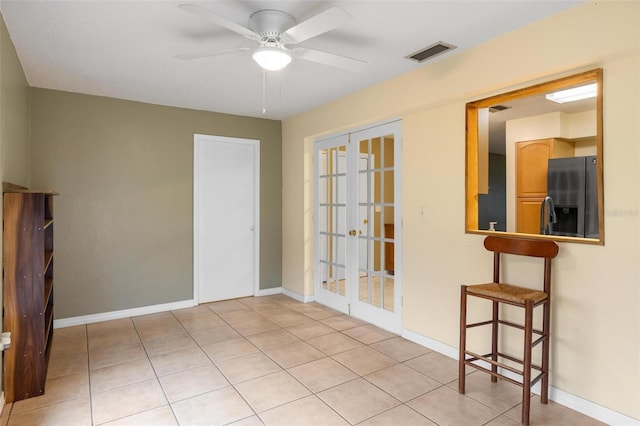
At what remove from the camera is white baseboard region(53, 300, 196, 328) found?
12.5ft

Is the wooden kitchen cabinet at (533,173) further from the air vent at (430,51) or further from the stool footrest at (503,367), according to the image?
the stool footrest at (503,367)

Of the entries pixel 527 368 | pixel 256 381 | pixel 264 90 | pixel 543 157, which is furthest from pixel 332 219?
pixel 543 157

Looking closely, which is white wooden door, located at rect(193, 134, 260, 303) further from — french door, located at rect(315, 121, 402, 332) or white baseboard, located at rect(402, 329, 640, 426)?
white baseboard, located at rect(402, 329, 640, 426)

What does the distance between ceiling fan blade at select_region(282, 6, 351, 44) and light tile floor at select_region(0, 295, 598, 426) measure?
222 cm

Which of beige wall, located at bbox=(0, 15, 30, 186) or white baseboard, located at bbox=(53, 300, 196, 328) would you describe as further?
white baseboard, located at bbox=(53, 300, 196, 328)

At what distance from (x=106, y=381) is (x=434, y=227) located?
110 inches

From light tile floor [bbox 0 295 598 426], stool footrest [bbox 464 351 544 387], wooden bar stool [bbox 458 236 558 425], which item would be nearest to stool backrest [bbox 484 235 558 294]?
wooden bar stool [bbox 458 236 558 425]

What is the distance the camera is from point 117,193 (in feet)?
13.3

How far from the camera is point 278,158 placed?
518 centimetres

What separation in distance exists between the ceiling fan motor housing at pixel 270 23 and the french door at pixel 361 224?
1.61 m

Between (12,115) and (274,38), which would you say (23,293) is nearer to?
(12,115)

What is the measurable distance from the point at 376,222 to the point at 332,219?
0.78 meters

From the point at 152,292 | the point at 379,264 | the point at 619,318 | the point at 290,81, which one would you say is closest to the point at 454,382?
the point at 619,318

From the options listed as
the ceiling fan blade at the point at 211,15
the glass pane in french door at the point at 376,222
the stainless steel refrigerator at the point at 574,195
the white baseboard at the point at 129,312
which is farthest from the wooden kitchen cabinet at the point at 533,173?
the ceiling fan blade at the point at 211,15
